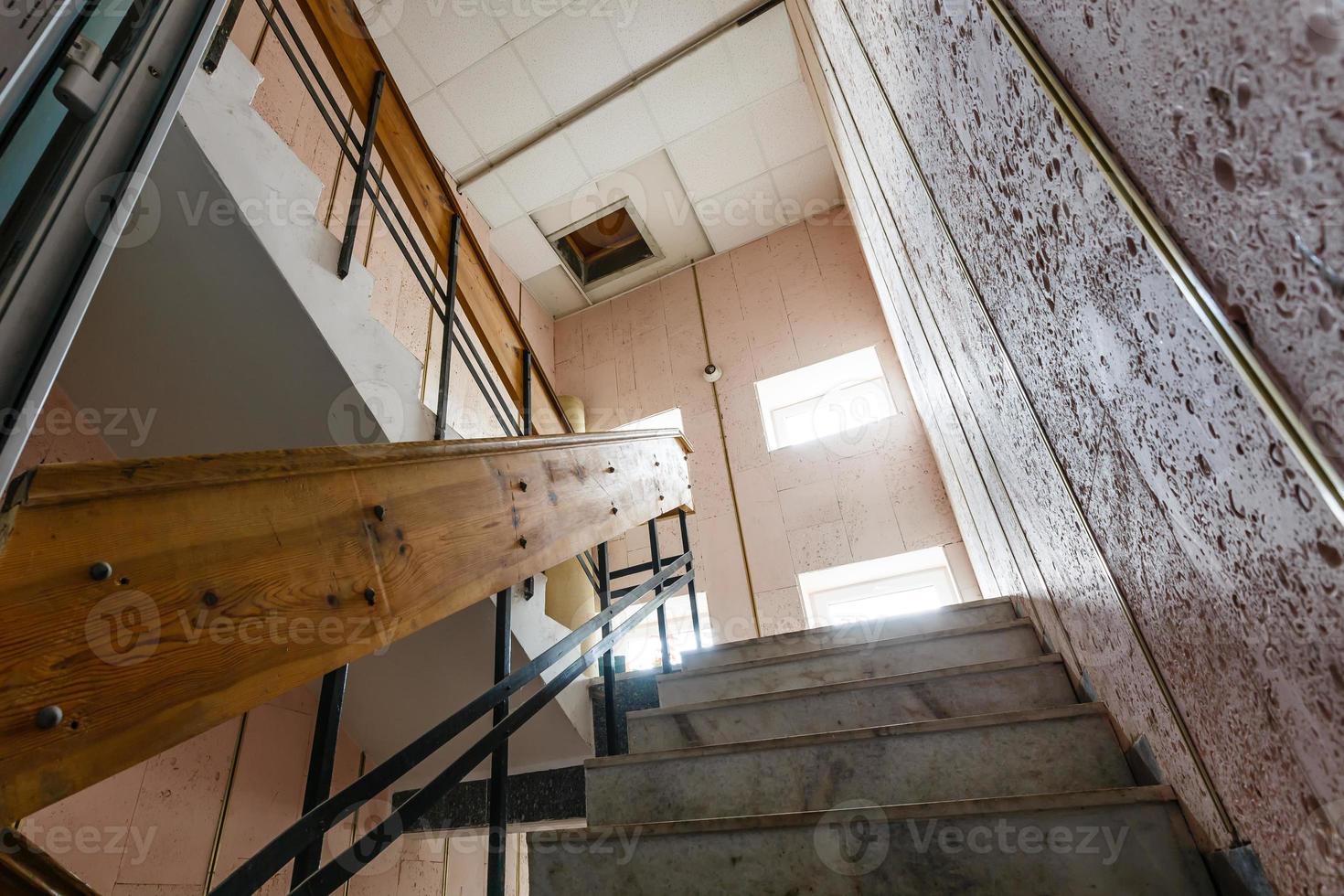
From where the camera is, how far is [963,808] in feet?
3.17

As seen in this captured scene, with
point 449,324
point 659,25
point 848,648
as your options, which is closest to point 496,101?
point 659,25

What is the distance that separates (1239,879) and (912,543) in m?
2.92

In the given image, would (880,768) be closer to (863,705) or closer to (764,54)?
(863,705)

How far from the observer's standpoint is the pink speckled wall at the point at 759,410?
3748mm

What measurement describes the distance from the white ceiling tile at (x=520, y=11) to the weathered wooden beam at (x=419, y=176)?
224 cm

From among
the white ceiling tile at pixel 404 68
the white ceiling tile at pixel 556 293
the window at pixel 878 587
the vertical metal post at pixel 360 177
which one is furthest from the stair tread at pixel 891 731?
the white ceiling tile at pixel 556 293

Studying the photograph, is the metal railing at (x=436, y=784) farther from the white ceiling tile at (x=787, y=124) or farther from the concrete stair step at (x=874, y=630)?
the white ceiling tile at (x=787, y=124)

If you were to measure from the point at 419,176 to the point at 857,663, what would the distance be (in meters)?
1.80

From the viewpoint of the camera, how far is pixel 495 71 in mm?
3838

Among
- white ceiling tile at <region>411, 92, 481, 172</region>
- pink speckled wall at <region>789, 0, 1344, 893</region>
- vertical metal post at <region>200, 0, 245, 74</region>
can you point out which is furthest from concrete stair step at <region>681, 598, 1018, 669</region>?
white ceiling tile at <region>411, 92, 481, 172</region>

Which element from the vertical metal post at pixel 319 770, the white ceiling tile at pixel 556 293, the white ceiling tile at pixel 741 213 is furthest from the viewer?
the white ceiling tile at pixel 556 293

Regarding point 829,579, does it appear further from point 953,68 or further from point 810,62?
point 953,68

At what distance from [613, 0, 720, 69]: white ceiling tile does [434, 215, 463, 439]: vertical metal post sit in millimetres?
2593

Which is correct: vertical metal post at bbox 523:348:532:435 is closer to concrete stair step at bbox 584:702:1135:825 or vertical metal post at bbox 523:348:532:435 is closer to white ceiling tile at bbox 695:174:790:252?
concrete stair step at bbox 584:702:1135:825
